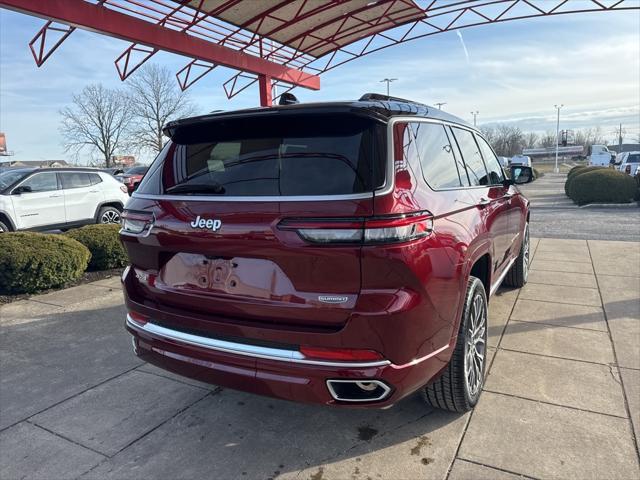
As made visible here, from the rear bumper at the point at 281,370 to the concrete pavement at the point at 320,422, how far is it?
0.53 m

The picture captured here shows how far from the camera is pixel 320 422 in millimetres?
2879

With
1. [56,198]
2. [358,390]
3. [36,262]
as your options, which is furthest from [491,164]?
[56,198]

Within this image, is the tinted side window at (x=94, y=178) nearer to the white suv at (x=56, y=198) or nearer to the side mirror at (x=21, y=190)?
the white suv at (x=56, y=198)

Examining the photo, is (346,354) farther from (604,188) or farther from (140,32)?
(604,188)

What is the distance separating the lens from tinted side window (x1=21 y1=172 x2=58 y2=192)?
32.6 ft

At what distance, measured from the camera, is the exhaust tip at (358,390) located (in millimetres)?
2098

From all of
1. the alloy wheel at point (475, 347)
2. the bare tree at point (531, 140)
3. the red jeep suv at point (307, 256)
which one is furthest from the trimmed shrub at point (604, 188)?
the bare tree at point (531, 140)

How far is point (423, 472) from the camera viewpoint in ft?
7.81

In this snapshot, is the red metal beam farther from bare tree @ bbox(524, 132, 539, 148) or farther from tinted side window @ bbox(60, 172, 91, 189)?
bare tree @ bbox(524, 132, 539, 148)

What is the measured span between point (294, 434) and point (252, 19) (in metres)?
12.6

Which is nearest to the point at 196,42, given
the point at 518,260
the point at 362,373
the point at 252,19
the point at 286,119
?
the point at 252,19

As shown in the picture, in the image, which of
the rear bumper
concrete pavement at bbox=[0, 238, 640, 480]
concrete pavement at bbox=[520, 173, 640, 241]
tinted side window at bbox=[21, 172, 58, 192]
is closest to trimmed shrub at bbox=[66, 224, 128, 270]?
concrete pavement at bbox=[0, 238, 640, 480]

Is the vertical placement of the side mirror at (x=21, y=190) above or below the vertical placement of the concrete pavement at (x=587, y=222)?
above

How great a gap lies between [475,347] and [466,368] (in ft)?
0.90
